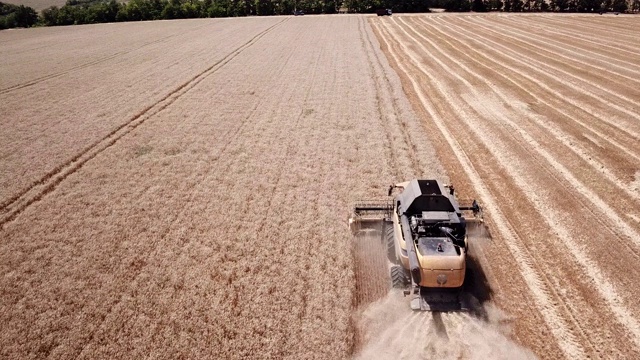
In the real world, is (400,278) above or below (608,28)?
below

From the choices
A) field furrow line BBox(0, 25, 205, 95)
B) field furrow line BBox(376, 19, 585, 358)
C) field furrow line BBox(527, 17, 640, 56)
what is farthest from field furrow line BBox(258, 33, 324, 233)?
field furrow line BBox(527, 17, 640, 56)

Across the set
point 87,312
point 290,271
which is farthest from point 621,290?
point 87,312

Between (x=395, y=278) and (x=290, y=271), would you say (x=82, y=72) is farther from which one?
(x=395, y=278)

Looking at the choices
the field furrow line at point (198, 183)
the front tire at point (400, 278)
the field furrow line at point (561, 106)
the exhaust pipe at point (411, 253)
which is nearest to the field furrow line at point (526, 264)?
the front tire at point (400, 278)

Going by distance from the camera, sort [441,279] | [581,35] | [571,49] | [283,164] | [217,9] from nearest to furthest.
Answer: [441,279] → [283,164] → [571,49] → [581,35] → [217,9]

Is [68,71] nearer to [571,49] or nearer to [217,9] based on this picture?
[571,49]

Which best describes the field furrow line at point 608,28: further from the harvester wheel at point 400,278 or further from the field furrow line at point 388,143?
the harvester wheel at point 400,278

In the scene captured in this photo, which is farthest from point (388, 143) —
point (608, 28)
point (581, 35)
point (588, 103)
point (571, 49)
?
point (608, 28)
